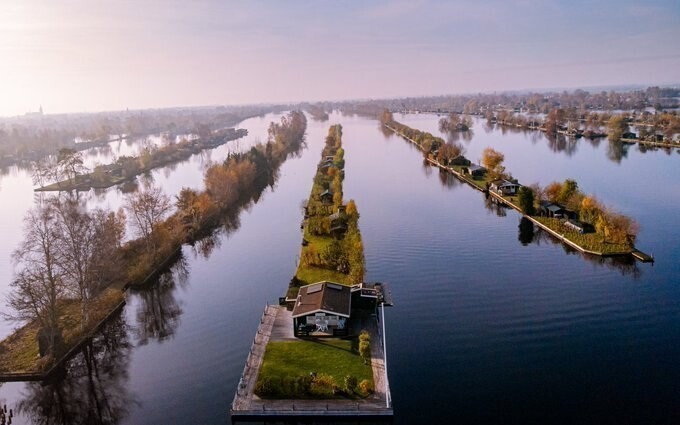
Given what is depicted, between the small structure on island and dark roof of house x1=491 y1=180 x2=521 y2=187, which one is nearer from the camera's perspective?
the small structure on island

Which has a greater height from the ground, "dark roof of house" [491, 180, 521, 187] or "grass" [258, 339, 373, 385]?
"dark roof of house" [491, 180, 521, 187]

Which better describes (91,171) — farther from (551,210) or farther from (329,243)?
(551,210)

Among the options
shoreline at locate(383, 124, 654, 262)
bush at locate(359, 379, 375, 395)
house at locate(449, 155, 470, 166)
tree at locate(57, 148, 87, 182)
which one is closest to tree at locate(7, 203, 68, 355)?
bush at locate(359, 379, 375, 395)

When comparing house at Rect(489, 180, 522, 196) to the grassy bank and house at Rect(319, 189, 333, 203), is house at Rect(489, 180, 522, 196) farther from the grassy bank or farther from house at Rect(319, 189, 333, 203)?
the grassy bank

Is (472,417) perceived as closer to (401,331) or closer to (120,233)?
(401,331)

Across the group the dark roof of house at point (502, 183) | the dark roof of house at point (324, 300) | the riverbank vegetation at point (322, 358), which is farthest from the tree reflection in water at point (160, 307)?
the dark roof of house at point (502, 183)

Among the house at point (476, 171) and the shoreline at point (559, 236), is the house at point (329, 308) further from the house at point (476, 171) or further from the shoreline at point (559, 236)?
the house at point (476, 171)
